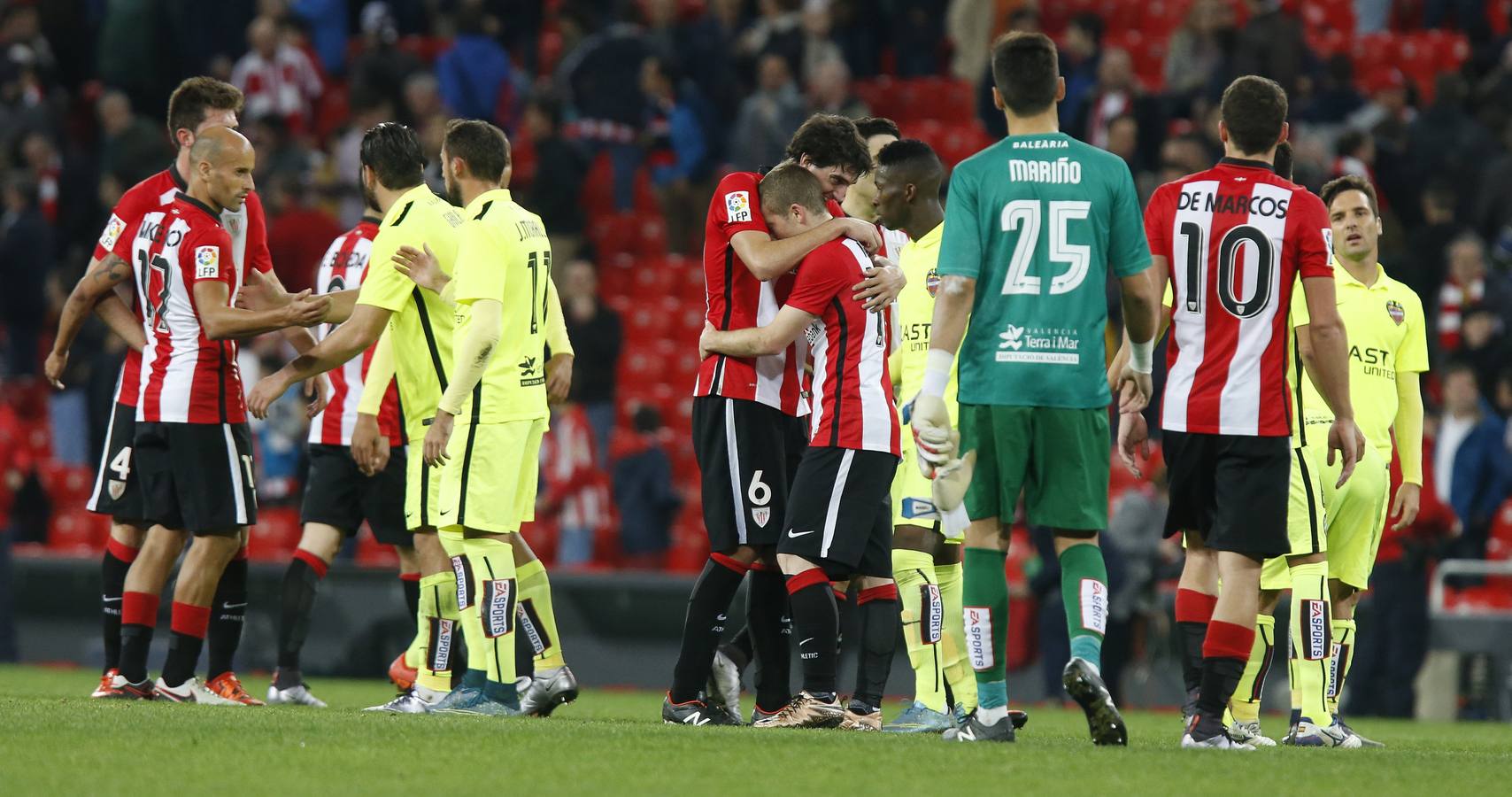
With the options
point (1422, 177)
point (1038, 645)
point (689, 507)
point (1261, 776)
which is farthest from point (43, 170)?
point (1261, 776)

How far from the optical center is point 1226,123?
7.50 m

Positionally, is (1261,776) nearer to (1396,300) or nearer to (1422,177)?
(1396,300)

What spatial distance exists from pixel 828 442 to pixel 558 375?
1.85 metres

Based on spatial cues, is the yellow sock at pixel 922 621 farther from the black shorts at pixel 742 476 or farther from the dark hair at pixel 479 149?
the dark hair at pixel 479 149

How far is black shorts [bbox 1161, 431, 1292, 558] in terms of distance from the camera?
7.14 metres

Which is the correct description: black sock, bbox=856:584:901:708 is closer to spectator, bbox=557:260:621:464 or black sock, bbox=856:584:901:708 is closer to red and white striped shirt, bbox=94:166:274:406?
red and white striped shirt, bbox=94:166:274:406

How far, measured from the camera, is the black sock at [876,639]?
8188 mm

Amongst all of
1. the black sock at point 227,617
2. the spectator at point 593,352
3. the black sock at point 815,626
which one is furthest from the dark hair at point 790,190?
the spectator at point 593,352

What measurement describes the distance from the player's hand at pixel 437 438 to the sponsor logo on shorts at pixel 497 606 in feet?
2.14

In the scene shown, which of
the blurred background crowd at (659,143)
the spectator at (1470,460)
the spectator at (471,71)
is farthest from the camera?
the spectator at (471,71)

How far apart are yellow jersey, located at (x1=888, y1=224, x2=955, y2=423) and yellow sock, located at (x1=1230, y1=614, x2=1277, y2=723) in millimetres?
1673

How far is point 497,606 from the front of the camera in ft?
27.2

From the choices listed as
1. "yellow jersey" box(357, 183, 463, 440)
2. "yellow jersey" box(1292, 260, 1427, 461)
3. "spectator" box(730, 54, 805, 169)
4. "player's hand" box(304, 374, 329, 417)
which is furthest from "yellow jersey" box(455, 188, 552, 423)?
"spectator" box(730, 54, 805, 169)

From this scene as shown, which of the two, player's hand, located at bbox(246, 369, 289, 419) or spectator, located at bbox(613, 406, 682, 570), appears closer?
player's hand, located at bbox(246, 369, 289, 419)
